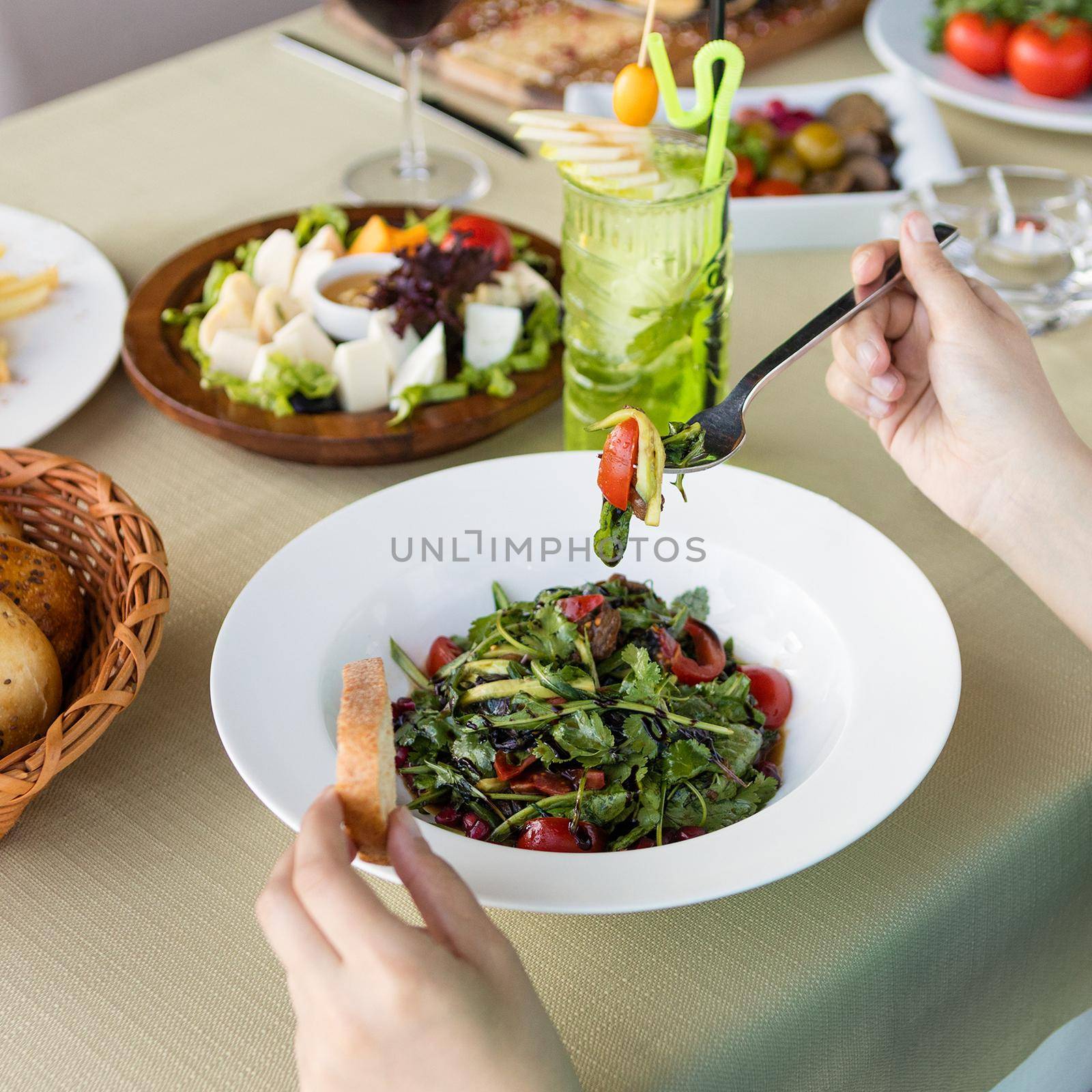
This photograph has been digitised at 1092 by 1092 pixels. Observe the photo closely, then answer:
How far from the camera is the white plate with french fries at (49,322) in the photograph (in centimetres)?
143

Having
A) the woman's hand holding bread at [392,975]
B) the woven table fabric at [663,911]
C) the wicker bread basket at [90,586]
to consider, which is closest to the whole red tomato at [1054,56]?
the woven table fabric at [663,911]

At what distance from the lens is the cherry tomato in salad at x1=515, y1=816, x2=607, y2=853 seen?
875 mm

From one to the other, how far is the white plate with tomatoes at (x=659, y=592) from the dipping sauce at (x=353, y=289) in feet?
1.37

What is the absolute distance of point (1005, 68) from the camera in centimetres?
210

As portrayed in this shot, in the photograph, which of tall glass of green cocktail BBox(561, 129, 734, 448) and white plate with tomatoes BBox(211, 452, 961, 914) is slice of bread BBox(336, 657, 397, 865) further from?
tall glass of green cocktail BBox(561, 129, 734, 448)

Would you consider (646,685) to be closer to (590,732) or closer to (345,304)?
(590,732)

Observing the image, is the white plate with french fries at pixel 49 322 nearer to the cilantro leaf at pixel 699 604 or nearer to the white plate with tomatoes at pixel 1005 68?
the cilantro leaf at pixel 699 604

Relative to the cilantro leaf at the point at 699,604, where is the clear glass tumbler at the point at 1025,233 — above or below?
above

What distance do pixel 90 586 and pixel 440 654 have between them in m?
0.34

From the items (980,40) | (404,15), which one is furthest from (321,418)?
(980,40)

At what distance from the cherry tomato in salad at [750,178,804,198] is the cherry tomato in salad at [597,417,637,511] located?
3.03ft

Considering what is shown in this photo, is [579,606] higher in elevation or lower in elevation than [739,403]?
lower

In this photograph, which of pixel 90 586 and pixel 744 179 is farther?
pixel 744 179

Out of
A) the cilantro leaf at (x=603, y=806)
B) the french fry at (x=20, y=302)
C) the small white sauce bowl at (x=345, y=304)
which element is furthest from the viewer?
the french fry at (x=20, y=302)
